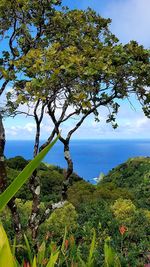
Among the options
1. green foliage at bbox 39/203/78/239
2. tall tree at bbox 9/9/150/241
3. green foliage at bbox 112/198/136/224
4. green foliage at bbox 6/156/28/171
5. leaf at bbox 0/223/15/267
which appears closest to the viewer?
leaf at bbox 0/223/15/267

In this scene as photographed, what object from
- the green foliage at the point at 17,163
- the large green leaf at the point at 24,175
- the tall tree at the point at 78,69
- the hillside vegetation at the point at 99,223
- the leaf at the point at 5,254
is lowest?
the leaf at the point at 5,254

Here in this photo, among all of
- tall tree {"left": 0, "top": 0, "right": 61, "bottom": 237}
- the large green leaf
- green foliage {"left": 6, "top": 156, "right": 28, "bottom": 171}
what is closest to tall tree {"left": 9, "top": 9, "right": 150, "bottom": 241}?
tall tree {"left": 0, "top": 0, "right": 61, "bottom": 237}

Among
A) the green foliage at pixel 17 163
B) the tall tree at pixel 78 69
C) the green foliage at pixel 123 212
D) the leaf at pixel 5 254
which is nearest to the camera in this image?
the leaf at pixel 5 254

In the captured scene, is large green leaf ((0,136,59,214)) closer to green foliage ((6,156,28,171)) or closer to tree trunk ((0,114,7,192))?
tree trunk ((0,114,7,192))

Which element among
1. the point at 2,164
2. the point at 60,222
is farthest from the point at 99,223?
the point at 60,222

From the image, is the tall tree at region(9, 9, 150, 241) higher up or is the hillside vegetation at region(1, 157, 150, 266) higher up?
the tall tree at region(9, 9, 150, 241)

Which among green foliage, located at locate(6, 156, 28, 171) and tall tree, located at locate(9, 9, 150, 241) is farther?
green foliage, located at locate(6, 156, 28, 171)

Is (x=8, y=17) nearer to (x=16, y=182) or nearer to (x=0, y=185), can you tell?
(x=0, y=185)

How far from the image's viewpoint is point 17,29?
9.12 metres

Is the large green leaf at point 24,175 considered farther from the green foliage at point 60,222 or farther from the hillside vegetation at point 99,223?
the green foliage at point 60,222

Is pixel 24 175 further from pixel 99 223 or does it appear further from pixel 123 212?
pixel 123 212

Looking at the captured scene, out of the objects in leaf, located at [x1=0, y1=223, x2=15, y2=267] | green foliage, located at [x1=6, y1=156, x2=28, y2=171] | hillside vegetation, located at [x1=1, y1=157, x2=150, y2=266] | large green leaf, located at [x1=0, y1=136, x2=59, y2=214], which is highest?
green foliage, located at [x1=6, y1=156, x2=28, y2=171]

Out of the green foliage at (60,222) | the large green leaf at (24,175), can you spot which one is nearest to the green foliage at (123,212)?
the green foliage at (60,222)

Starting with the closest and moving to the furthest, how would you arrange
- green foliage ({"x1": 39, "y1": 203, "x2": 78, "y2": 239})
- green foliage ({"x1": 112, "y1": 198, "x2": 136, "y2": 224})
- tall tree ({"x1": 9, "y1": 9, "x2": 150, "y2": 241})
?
tall tree ({"x1": 9, "y1": 9, "x2": 150, "y2": 241}) → green foliage ({"x1": 39, "y1": 203, "x2": 78, "y2": 239}) → green foliage ({"x1": 112, "y1": 198, "x2": 136, "y2": 224})
